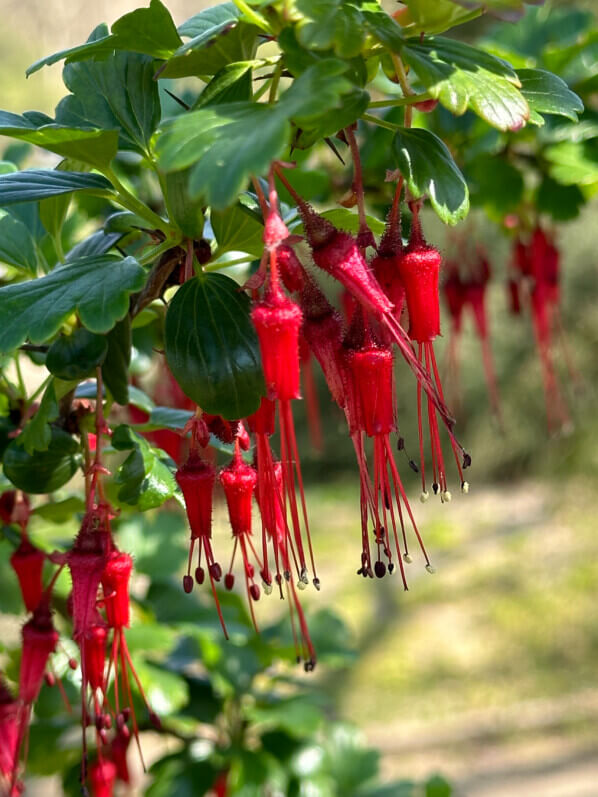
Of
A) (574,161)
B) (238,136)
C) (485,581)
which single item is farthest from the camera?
(485,581)

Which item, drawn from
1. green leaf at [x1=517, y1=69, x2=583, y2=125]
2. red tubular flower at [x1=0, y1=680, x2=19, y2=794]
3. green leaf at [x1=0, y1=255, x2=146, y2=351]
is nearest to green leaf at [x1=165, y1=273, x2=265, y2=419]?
green leaf at [x1=0, y1=255, x2=146, y2=351]

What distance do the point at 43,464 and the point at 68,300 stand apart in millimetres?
117

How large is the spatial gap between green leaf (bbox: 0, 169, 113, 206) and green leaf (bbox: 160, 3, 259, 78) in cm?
6

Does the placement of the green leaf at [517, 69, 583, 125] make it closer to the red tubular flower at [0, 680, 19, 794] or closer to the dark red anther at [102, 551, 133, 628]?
the dark red anther at [102, 551, 133, 628]

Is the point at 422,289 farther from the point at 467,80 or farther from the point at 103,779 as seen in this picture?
the point at 103,779

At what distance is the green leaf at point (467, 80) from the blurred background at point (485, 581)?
4.30 ft

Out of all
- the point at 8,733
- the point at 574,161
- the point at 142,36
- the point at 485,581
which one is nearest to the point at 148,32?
the point at 142,36

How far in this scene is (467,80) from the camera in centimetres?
34

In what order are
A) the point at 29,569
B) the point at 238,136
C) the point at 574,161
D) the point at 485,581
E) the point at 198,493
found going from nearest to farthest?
the point at 238,136 → the point at 198,493 → the point at 29,569 → the point at 574,161 → the point at 485,581

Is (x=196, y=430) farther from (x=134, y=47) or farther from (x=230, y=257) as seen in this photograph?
(x=230, y=257)

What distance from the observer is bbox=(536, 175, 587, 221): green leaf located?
0.81 meters

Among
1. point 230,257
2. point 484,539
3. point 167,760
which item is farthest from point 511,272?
point 484,539

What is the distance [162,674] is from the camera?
2.43 feet

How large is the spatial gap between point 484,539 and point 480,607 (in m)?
0.41
